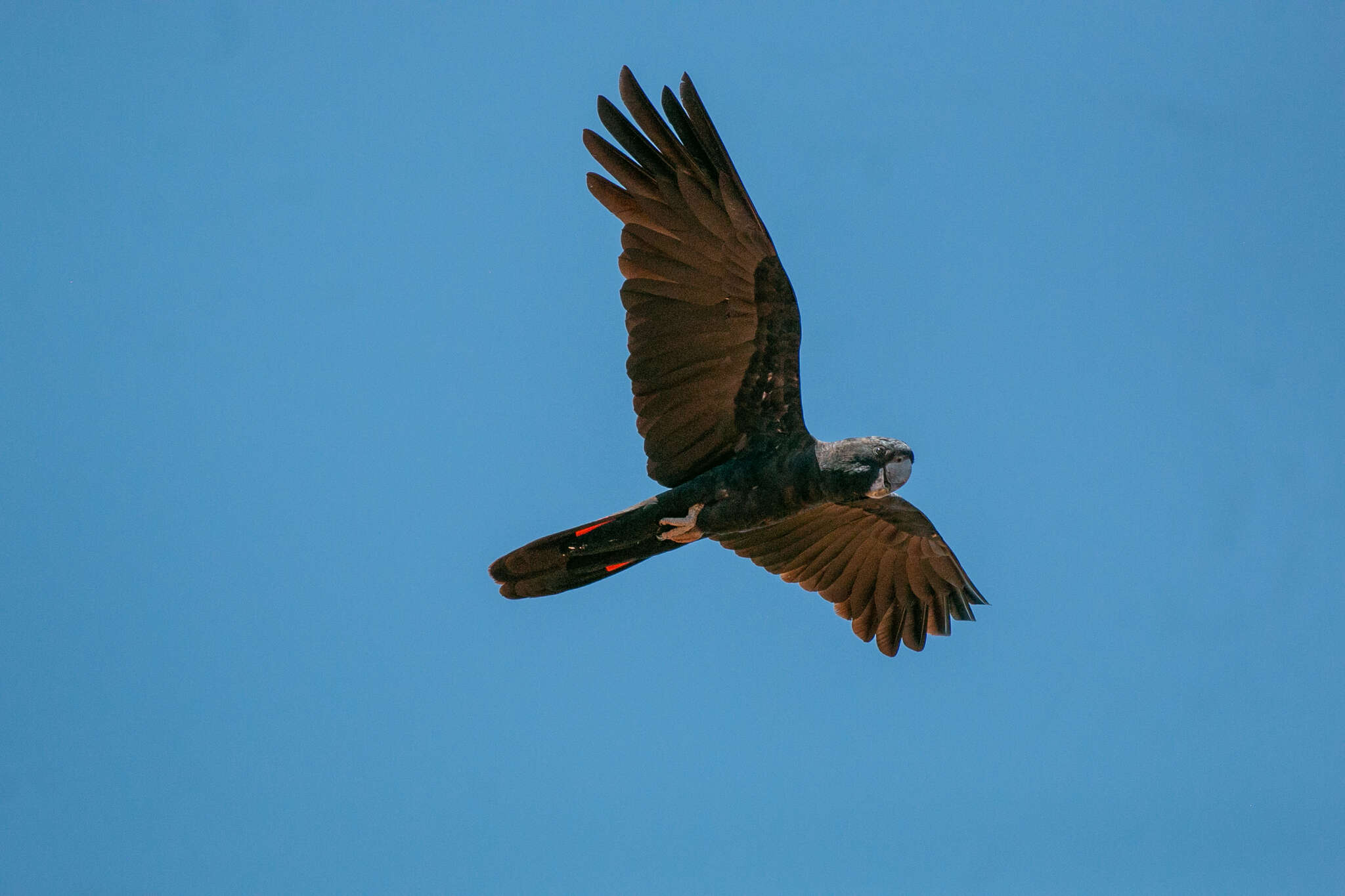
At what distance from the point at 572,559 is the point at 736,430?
57.4 inches

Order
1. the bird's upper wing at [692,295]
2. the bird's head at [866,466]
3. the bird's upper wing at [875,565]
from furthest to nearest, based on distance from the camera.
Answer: the bird's upper wing at [875,565]
the bird's head at [866,466]
the bird's upper wing at [692,295]

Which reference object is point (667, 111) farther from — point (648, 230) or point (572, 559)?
point (572, 559)

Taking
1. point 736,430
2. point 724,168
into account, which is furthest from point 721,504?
point 724,168

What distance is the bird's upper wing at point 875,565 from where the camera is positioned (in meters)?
9.34

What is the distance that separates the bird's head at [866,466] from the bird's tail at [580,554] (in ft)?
3.77

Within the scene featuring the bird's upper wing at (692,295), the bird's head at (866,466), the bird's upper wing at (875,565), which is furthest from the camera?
the bird's upper wing at (875,565)

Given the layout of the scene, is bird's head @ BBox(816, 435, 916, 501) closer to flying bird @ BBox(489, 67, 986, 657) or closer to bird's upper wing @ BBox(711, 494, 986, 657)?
flying bird @ BBox(489, 67, 986, 657)

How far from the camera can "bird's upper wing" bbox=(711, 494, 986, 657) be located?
9.34 m

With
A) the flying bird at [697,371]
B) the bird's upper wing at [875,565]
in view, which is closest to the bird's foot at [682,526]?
the flying bird at [697,371]

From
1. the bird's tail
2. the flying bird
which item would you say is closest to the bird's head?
the flying bird

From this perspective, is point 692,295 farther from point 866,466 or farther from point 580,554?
point 580,554

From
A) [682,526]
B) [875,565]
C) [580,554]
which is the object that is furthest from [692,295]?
[875,565]

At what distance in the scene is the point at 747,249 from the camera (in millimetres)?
7930

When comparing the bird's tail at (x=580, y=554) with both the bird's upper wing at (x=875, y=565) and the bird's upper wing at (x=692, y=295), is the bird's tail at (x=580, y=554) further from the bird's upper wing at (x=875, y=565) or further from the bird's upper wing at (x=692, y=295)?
the bird's upper wing at (x=875, y=565)
